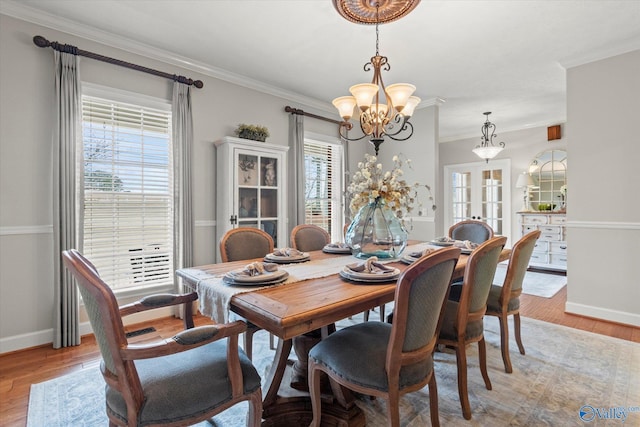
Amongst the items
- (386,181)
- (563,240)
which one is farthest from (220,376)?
(563,240)

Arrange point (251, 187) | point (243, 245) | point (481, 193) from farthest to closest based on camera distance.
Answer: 1. point (481, 193)
2. point (251, 187)
3. point (243, 245)

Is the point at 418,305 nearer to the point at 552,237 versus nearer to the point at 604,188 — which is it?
the point at 604,188

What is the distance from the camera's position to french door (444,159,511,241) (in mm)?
6109

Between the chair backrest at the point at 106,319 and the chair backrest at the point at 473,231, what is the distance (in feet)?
9.75

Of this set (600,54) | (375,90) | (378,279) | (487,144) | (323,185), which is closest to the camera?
(378,279)

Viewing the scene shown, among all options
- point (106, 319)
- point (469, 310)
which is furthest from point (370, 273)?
point (106, 319)

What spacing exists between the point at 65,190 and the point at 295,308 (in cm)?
245

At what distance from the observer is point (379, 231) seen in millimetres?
2162

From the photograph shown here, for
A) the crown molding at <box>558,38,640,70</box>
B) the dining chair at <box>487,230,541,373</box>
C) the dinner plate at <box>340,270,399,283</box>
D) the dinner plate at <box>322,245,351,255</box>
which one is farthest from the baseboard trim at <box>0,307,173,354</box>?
the crown molding at <box>558,38,640,70</box>

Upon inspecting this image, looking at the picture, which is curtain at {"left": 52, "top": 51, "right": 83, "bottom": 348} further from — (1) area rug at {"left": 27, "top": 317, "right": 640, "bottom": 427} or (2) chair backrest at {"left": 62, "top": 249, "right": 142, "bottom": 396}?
(2) chair backrest at {"left": 62, "top": 249, "right": 142, "bottom": 396}

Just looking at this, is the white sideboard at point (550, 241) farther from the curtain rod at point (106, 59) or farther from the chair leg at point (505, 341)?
the curtain rod at point (106, 59)

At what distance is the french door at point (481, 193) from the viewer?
6109 millimetres

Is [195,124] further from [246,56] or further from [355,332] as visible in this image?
[355,332]

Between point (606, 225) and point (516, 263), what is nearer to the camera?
point (516, 263)
